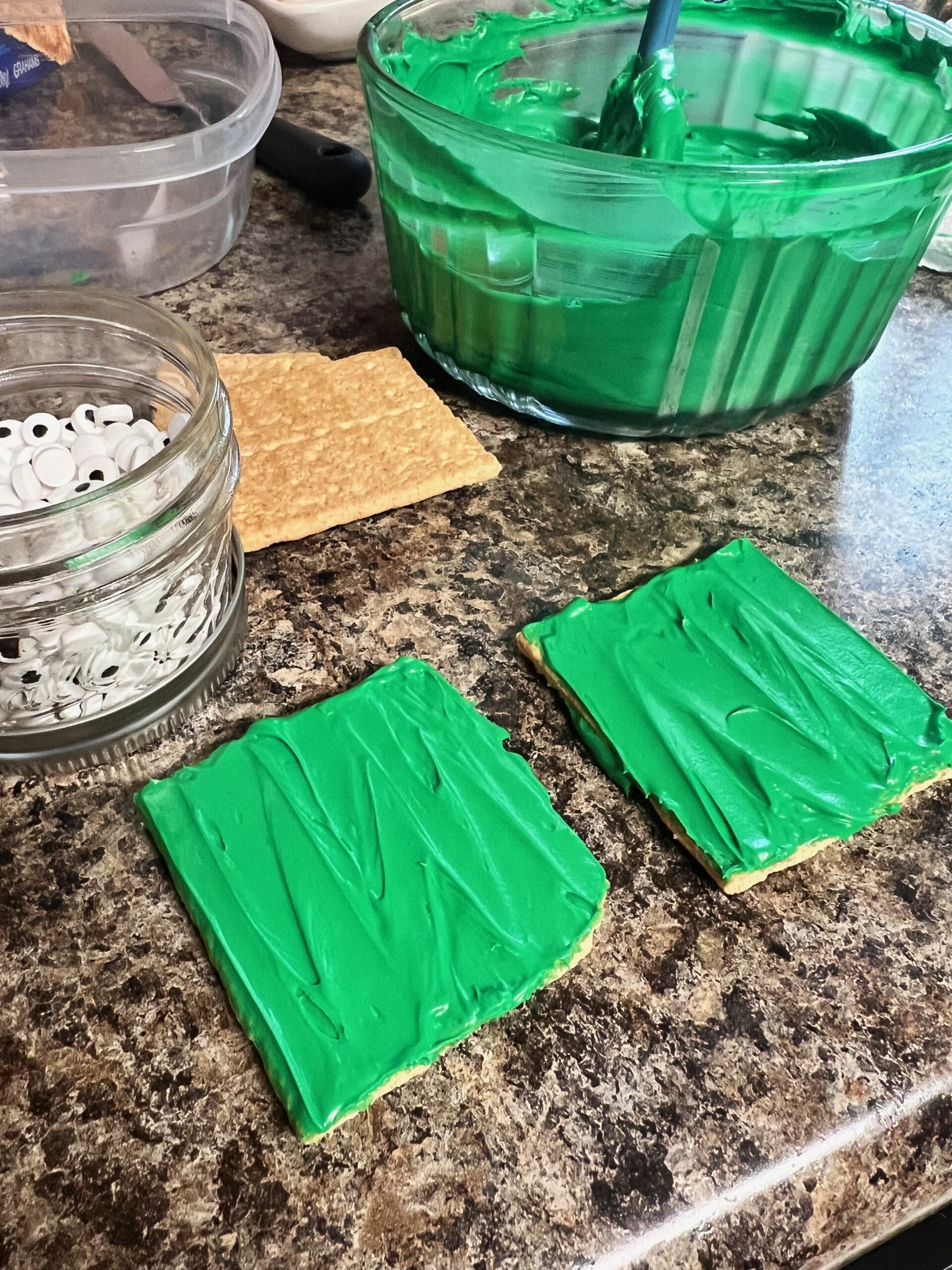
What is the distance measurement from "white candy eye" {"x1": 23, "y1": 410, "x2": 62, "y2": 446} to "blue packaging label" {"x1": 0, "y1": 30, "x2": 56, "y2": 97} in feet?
2.32

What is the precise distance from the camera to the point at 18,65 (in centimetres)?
105

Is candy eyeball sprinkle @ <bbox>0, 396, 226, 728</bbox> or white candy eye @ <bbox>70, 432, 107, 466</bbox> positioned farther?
white candy eye @ <bbox>70, 432, 107, 466</bbox>

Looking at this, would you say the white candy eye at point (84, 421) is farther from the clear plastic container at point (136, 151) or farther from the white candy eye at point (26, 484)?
the clear plastic container at point (136, 151)

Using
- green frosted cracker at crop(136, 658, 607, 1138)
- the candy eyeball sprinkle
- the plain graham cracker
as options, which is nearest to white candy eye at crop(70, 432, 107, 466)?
the candy eyeball sprinkle

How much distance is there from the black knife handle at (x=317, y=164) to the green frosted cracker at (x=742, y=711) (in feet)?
2.05

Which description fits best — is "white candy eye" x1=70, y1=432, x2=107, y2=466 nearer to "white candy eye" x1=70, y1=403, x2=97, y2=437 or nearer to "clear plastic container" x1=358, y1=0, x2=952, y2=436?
"white candy eye" x1=70, y1=403, x2=97, y2=437

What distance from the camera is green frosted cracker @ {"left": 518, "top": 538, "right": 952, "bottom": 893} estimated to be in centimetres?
50

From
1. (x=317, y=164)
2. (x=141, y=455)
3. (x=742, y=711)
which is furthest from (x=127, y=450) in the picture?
A: (x=317, y=164)

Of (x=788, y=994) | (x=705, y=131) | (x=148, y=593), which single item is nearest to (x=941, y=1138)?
(x=788, y=994)

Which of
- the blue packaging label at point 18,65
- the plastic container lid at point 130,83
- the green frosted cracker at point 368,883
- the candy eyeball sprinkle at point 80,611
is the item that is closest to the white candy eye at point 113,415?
the candy eyeball sprinkle at point 80,611

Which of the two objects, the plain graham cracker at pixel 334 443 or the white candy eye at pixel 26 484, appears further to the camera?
the plain graham cracker at pixel 334 443

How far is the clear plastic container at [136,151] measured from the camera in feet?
2.47

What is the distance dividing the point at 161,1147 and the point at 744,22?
937mm

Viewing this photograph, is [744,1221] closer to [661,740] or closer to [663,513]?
[661,740]
